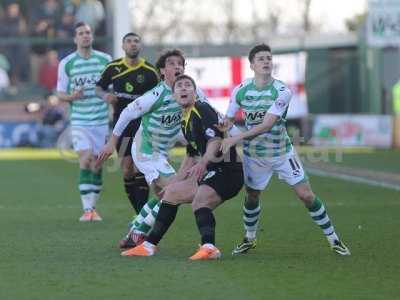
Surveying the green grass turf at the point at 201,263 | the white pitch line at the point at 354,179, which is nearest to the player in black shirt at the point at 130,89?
the green grass turf at the point at 201,263

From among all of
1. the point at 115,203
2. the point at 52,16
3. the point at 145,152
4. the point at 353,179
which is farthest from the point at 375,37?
the point at 52,16

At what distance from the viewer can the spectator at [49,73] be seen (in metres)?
35.7

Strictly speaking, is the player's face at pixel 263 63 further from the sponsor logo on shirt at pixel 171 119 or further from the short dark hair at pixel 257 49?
the sponsor logo on shirt at pixel 171 119

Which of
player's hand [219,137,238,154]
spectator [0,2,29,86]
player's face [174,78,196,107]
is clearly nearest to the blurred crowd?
spectator [0,2,29,86]

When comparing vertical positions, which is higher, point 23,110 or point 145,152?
point 145,152

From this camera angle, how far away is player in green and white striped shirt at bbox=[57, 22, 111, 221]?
14453 millimetres

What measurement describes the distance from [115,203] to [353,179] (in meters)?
5.90

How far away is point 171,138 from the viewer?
11789 millimetres

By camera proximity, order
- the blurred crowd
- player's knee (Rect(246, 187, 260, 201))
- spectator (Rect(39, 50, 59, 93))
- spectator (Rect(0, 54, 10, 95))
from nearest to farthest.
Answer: player's knee (Rect(246, 187, 260, 201)) < spectator (Rect(39, 50, 59, 93)) < spectator (Rect(0, 54, 10, 95)) < the blurred crowd

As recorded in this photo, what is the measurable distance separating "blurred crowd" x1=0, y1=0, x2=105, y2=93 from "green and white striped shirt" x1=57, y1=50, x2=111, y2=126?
73.1 feet

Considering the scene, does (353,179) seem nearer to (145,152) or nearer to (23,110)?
(145,152)

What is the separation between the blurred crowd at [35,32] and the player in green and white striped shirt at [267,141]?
2621 cm

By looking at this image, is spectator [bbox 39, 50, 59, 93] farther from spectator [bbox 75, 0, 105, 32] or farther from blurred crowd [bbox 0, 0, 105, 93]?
spectator [bbox 75, 0, 105, 32]

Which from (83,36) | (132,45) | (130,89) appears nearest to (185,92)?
(132,45)
